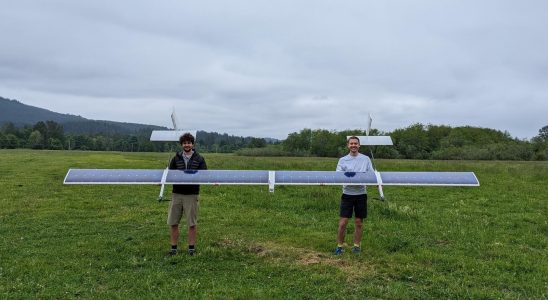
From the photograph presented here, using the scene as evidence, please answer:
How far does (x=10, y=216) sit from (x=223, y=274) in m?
9.41

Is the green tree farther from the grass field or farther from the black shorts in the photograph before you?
the black shorts

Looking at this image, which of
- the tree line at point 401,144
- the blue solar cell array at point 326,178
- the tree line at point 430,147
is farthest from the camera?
the tree line at point 401,144

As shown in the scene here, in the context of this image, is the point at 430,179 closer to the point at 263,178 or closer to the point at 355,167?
the point at 355,167

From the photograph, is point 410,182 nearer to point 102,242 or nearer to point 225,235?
point 225,235

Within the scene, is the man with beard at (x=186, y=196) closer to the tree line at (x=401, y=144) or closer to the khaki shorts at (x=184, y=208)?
the khaki shorts at (x=184, y=208)

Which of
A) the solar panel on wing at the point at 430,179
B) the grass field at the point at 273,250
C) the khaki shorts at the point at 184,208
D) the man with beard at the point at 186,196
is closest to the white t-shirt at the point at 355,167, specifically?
the solar panel on wing at the point at 430,179

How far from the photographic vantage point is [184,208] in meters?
9.89

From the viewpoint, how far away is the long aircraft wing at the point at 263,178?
372 inches

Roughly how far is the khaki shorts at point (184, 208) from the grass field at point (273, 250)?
78 centimetres

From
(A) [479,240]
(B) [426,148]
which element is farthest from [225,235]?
(B) [426,148]

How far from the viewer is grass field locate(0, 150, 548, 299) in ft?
25.5

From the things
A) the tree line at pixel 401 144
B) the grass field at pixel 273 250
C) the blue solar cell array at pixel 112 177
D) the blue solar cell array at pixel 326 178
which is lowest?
the grass field at pixel 273 250

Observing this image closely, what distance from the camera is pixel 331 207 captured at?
1644 centimetres

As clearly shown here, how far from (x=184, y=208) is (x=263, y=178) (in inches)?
72.3
